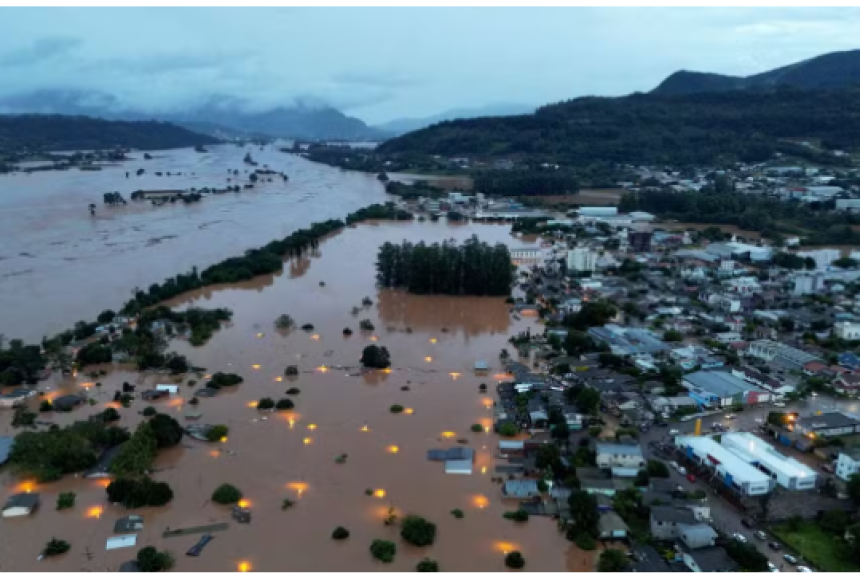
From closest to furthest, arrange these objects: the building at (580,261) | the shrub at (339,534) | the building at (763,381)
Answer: the shrub at (339,534)
the building at (763,381)
the building at (580,261)

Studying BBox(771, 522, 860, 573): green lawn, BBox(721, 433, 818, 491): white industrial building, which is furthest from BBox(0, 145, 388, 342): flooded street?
BBox(771, 522, 860, 573): green lawn

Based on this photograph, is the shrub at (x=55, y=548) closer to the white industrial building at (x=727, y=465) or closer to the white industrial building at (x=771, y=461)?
the white industrial building at (x=727, y=465)

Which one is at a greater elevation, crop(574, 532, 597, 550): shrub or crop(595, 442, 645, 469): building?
crop(595, 442, 645, 469): building

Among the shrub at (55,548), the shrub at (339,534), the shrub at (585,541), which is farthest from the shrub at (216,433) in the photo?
the shrub at (585,541)

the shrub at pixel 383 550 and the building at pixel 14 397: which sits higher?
the building at pixel 14 397

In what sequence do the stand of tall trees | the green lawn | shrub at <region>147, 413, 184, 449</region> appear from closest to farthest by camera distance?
the green lawn
shrub at <region>147, 413, 184, 449</region>
the stand of tall trees

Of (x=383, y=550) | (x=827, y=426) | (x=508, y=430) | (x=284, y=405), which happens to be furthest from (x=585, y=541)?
(x=284, y=405)

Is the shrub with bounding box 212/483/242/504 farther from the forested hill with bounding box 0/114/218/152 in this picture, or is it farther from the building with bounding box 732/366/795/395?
the forested hill with bounding box 0/114/218/152
